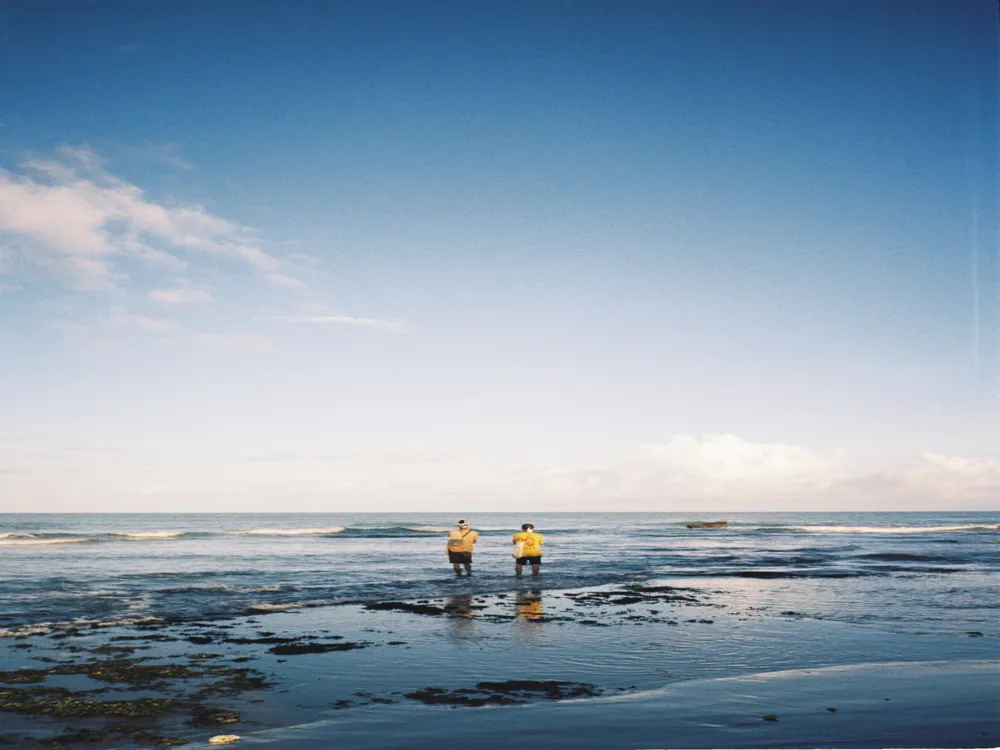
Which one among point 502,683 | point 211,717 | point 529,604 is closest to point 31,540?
point 529,604

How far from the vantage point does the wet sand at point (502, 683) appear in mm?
6938

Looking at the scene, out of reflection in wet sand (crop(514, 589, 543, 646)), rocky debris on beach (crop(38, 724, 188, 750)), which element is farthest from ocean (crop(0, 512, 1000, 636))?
rocky debris on beach (crop(38, 724, 188, 750))

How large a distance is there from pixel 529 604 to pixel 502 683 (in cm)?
780

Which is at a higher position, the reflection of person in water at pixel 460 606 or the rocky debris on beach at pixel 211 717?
the rocky debris on beach at pixel 211 717

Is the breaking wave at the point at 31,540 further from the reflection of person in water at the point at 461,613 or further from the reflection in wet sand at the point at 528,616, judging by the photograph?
the reflection in wet sand at the point at 528,616

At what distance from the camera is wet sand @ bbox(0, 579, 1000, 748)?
694cm

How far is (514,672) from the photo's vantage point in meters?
9.64

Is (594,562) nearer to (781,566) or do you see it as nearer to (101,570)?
(781,566)

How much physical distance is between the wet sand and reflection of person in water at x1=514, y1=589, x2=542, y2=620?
1.62ft

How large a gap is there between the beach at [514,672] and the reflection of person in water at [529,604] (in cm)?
8

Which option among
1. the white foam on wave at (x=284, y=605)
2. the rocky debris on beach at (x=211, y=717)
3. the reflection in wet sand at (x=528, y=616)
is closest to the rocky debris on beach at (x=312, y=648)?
the reflection in wet sand at (x=528, y=616)

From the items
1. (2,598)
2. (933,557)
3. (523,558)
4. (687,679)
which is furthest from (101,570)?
(933,557)

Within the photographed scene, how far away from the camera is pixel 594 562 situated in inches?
1184

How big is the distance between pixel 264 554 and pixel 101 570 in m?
10.2
